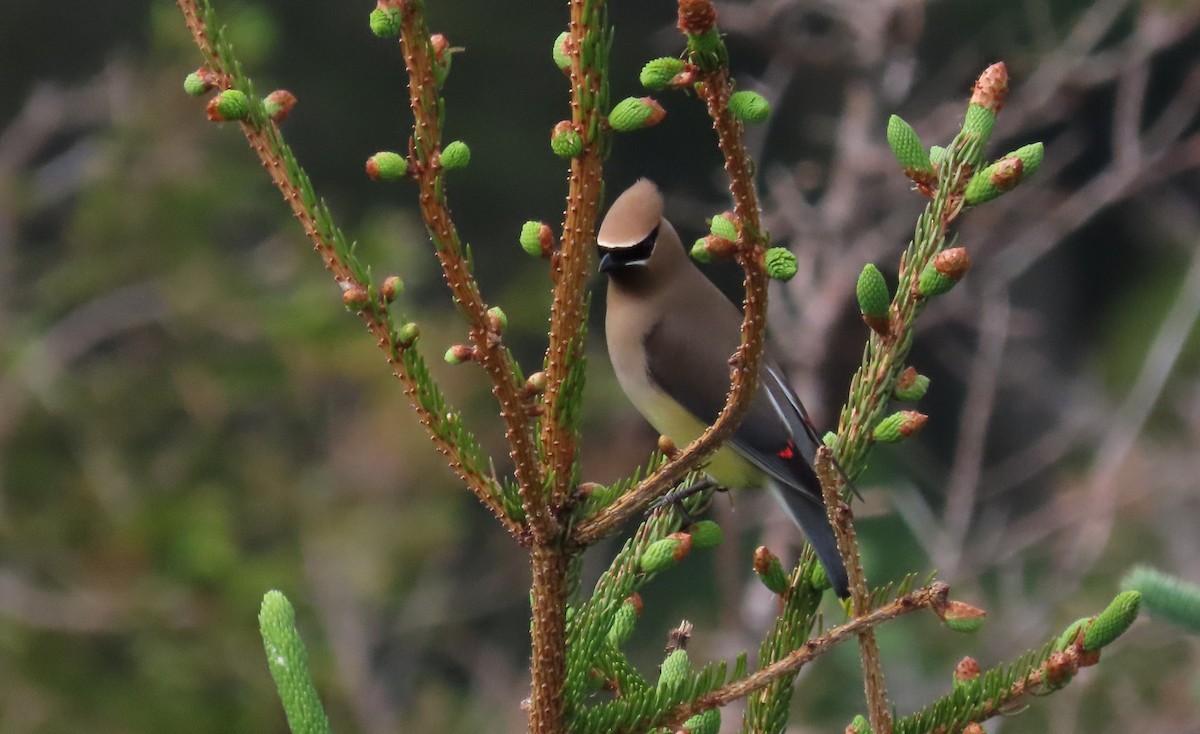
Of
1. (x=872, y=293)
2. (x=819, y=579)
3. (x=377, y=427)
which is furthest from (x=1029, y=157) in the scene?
(x=377, y=427)

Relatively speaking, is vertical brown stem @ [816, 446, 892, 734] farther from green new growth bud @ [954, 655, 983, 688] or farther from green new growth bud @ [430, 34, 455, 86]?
green new growth bud @ [430, 34, 455, 86]

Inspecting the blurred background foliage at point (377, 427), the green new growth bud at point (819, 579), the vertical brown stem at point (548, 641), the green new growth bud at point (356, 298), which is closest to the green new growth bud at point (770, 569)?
the green new growth bud at point (819, 579)

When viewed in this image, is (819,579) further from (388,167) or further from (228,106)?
(228,106)

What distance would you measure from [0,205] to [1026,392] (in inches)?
217

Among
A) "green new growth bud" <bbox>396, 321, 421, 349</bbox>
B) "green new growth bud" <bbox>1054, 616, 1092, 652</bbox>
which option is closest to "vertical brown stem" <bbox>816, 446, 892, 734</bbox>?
"green new growth bud" <bbox>1054, 616, 1092, 652</bbox>

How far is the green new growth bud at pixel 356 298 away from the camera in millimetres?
1344

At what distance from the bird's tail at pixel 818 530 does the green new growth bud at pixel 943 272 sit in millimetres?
267

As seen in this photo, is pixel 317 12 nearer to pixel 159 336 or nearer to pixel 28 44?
pixel 28 44

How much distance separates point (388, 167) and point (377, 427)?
5862mm

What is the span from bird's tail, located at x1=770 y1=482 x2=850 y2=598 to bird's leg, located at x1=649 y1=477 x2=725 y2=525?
0.49 feet

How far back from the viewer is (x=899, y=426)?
5.08 ft

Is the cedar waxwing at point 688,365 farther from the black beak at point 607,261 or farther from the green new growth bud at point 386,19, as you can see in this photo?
the green new growth bud at point 386,19

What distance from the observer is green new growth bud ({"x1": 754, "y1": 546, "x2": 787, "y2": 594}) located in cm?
156

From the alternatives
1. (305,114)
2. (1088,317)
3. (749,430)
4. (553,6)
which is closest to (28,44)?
(305,114)
